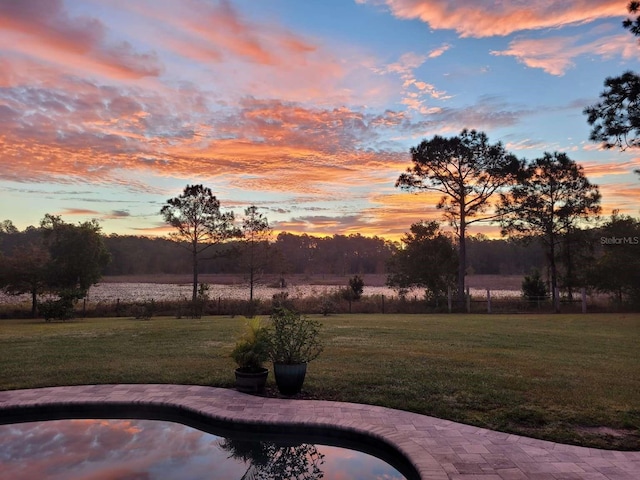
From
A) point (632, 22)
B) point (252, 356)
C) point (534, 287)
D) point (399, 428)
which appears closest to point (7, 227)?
point (534, 287)

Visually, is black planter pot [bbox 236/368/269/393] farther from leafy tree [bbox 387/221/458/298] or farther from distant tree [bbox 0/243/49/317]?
leafy tree [bbox 387/221/458/298]

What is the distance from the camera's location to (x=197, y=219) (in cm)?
3225

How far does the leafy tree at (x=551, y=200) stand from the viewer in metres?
28.0

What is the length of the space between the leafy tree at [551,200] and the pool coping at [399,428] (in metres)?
25.7

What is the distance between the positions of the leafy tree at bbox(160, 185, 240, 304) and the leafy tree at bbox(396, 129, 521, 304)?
13310 millimetres

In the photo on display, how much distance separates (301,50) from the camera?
1115 centimetres

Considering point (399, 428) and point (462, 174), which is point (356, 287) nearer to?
point (462, 174)

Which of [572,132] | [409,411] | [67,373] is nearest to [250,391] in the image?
[409,411]

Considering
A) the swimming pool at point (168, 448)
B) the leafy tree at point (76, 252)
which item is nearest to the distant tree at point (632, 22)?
the swimming pool at point (168, 448)

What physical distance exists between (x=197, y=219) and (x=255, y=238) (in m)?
4.55

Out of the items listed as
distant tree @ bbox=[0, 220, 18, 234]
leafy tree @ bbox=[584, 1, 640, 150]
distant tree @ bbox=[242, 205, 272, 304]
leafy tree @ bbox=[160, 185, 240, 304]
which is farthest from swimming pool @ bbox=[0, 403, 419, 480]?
distant tree @ bbox=[0, 220, 18, 234]

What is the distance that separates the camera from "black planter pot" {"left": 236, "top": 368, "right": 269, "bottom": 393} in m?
6.30

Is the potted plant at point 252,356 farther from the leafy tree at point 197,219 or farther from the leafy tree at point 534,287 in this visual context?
the leafy tree at point 197,219

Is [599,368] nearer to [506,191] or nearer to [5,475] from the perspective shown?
[5,475]
